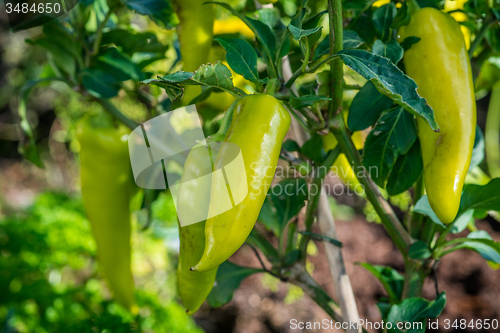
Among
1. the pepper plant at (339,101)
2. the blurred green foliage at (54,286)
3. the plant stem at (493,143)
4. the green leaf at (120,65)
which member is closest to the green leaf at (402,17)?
the pepper plant at (339,101)

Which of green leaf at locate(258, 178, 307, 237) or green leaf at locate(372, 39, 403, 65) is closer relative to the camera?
green leaf at locate(372, 39, 403, 65)

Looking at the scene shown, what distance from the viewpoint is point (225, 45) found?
33cm

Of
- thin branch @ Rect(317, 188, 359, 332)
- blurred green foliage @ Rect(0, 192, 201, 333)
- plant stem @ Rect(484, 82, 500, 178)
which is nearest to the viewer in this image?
thin branch @ Rect(317, 188, 359, 332)

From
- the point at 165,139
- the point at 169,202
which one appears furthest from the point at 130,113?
the point at 165,139

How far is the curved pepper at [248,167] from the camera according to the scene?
0.87 feet

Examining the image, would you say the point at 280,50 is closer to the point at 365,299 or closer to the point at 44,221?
the point at 44,221

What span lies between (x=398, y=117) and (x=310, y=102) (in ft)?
0.35

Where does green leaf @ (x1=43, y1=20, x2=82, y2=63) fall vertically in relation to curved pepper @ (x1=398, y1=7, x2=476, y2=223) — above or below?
below

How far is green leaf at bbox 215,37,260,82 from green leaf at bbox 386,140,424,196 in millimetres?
170

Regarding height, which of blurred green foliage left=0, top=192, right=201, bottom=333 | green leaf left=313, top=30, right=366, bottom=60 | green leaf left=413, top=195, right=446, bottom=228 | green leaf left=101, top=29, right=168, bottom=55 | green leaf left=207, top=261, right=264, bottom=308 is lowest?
blurred green foliage left=0, top=192, right=201, bottom=333

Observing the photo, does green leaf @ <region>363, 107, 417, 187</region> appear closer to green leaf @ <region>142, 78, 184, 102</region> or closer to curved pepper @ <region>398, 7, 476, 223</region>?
curved pepper @ <region>398, 7, 476, 223</region>

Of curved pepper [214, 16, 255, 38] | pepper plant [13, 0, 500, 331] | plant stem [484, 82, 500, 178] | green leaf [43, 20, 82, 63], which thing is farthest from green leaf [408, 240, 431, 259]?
plant stem [484, 82, 500, 178]

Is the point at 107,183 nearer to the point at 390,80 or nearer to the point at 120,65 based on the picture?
the point at 120,65

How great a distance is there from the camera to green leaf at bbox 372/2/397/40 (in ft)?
1.18
